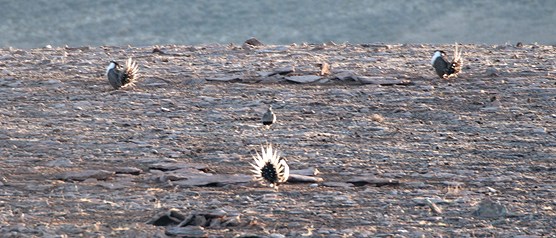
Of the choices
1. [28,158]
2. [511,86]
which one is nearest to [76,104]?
[28,158]

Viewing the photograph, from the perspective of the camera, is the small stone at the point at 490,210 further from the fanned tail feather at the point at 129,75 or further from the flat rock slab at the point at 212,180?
the fanned tail feather at the point at 129,75

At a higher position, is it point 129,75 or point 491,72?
point 491,72

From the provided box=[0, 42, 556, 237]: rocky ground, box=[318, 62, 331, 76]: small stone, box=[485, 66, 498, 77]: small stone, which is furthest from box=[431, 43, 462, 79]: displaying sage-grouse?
box=[318, 62, 331, 76]: small stone

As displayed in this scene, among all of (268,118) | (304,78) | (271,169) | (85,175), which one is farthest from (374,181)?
(304,78)

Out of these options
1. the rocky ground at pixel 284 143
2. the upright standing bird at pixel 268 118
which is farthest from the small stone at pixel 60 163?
the upright standing bird at pixel 268 118

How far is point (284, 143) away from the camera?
9945 millimetres

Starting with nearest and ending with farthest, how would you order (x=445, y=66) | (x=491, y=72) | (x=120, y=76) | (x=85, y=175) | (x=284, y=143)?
(x=85, y=175) → (x=284, y=143) → (x=120, y=76) → (x=445, y=66) → (x=491, y=72)

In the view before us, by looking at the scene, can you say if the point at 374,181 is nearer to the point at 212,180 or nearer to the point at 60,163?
the point at 212,180

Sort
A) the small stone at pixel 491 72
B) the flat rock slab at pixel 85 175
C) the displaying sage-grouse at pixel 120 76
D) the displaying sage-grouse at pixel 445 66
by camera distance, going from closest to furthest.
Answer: the flat rock slab at pixel 85 175 < the displaying sage-grouse at pixel 120 76 < the displaying sage-grouse at pixel 445 66 < the small stone at pixel 491 72

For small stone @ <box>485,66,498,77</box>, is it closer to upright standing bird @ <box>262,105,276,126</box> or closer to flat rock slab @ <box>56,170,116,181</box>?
upright standing bird @ <box>262,105,276,126</box>

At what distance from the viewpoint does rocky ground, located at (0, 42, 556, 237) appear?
7.63m

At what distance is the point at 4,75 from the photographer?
13.2 m

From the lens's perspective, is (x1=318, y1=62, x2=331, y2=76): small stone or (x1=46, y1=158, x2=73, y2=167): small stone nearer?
(x1=46, y1=158, x2=73, y2=167): small stone

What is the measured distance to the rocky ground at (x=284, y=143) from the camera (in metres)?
7.63
